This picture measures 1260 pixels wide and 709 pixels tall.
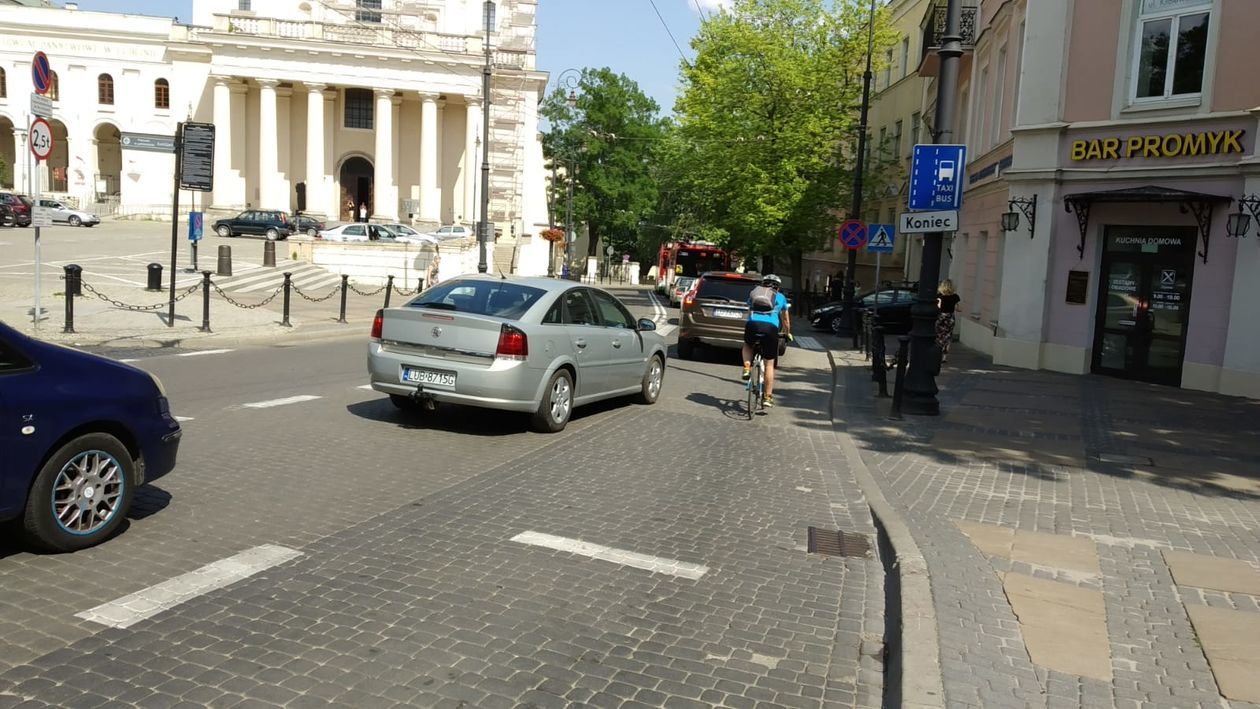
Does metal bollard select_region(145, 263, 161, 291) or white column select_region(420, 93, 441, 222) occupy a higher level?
white column select_region(420, 93, 441, 222)

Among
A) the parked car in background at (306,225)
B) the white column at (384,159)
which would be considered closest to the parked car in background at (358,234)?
the parked car in background at (306,225)

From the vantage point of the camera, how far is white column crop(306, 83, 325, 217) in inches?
2195

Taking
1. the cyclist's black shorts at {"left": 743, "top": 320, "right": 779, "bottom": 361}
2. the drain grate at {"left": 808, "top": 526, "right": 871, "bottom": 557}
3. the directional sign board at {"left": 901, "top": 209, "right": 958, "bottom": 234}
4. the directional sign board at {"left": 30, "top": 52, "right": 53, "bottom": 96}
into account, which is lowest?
the drain grate at {"left": 808, "top": 526, "right": 871, "bottom": 557}

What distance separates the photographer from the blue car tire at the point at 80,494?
510 centimetres

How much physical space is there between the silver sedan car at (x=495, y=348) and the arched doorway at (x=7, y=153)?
68.4 metres

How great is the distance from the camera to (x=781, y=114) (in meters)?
34.7

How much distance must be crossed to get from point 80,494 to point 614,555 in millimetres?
3089

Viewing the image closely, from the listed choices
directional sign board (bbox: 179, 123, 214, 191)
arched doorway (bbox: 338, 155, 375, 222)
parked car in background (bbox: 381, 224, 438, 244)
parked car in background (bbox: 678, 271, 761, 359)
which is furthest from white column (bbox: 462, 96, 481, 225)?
parked car in background (bbox: 678, 271, 761, 359)

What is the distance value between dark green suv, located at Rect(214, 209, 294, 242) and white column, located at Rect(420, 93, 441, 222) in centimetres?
1262

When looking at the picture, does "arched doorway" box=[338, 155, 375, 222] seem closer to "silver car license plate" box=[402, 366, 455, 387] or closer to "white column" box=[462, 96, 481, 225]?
"white column" box=[462, 96, 481, 225]

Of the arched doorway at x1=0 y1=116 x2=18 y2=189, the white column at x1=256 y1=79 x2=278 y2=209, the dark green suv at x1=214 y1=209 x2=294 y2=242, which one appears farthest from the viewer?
the arched doorway at x1=0 y1=116 x2=18 y2=189

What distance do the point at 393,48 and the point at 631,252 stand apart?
4263 centimetres

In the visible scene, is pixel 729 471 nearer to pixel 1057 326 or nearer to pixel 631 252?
pixel 1057 326

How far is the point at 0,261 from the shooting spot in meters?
28.0
